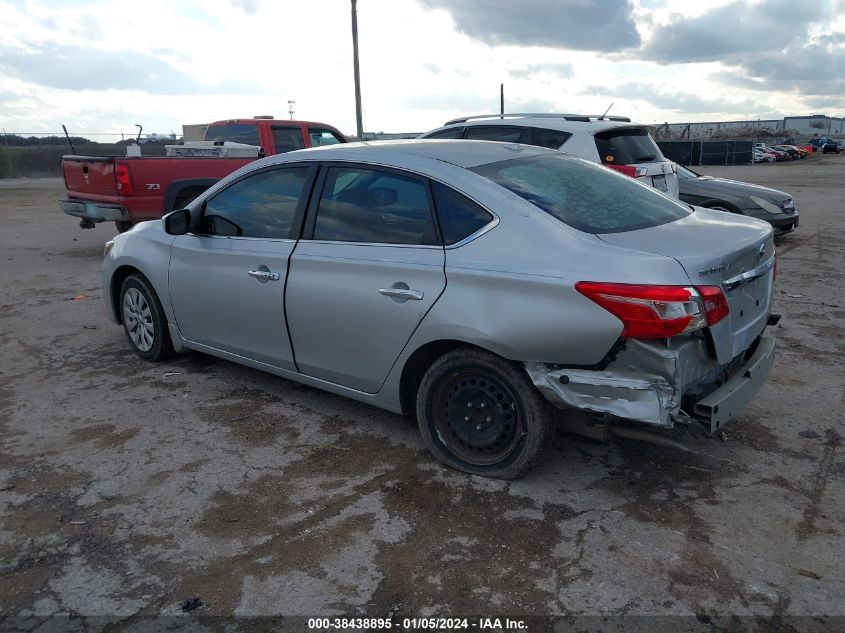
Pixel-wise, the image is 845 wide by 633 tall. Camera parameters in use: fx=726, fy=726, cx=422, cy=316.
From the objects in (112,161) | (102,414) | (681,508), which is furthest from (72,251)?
(681,508)

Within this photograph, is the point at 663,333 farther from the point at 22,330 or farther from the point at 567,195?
the point at 22,330

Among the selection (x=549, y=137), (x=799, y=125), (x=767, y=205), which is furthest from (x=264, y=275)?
(x=799, y=125)

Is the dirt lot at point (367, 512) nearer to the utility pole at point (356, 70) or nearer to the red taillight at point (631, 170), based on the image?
the red taillight at point (631, 170)

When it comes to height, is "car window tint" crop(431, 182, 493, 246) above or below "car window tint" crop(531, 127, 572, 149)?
below

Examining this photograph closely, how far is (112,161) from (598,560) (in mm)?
8746

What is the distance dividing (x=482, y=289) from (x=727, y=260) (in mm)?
1137

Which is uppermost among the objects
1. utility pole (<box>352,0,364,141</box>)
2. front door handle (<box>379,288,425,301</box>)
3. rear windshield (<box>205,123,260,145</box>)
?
utility pole (<box>352,0,364,141</box>)

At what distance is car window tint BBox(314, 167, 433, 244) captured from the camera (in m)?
3.87

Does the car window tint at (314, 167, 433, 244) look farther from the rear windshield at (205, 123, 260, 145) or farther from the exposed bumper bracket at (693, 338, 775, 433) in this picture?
the rear windshield at (205, 123, 260, 145)

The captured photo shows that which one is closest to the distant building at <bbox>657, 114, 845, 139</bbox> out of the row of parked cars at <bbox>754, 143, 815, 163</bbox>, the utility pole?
the row of parked cars at <bbox>754, 143, 815, 163</bbox>

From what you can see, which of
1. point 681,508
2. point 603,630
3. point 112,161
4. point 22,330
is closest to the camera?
Answer: point 603,630

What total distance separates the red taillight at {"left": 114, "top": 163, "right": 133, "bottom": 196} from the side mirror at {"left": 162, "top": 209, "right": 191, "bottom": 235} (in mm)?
5160

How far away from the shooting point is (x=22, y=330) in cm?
674

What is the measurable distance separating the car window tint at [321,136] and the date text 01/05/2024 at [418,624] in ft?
35.6
